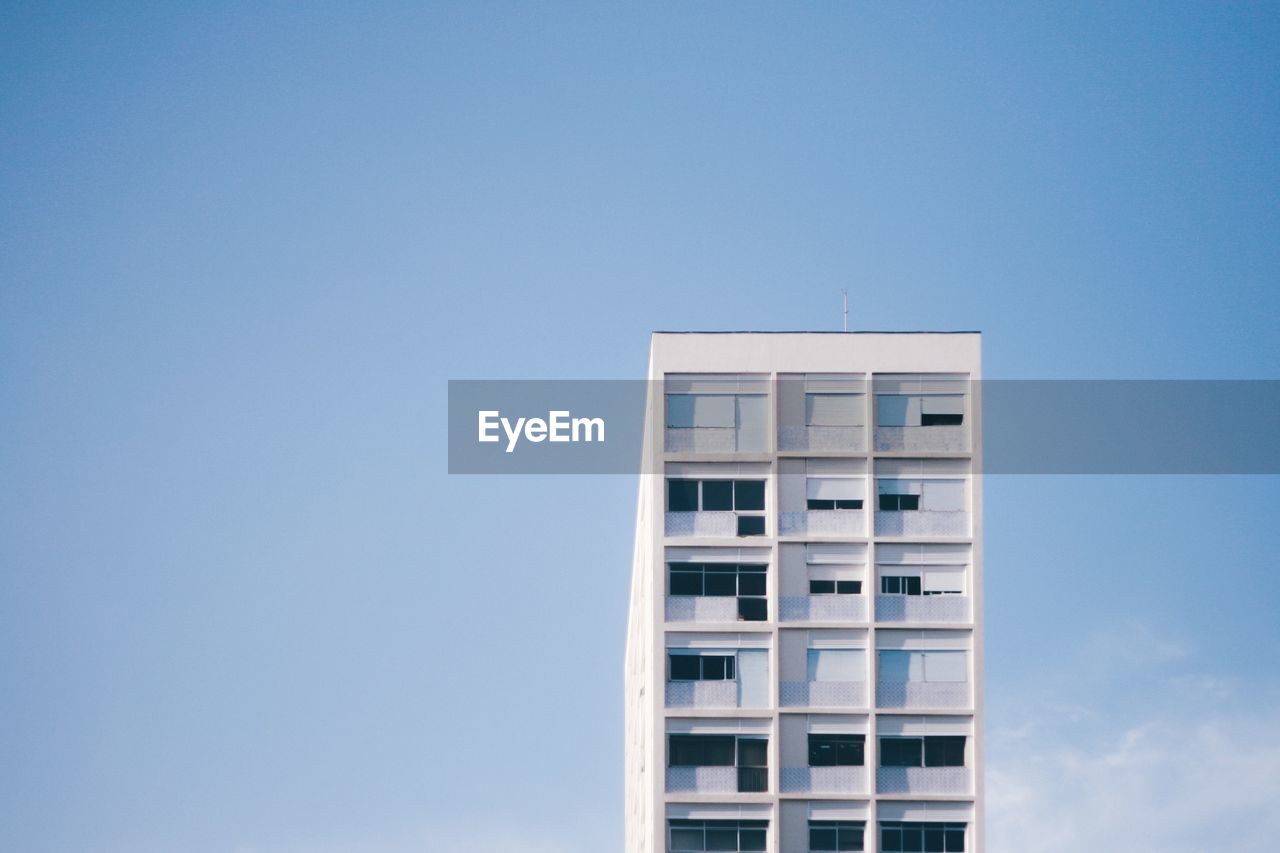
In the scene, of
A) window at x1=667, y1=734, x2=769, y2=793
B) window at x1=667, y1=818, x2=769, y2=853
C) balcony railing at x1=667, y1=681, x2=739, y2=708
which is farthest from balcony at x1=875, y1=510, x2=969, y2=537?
window at x1=667, y1=818, x2=769, y2=853

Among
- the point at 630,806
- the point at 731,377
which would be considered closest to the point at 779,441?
the point at 731,377

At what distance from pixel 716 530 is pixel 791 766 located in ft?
33.0

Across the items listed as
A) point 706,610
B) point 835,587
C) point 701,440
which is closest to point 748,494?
point 701,440

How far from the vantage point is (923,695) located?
94.2 m

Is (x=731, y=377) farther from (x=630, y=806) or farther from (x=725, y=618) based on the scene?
(x=630, y=806)

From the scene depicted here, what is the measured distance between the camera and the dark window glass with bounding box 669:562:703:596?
9525cm

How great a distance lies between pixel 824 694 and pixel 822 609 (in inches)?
137

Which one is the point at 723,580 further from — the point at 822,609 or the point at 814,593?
the point at 822,609

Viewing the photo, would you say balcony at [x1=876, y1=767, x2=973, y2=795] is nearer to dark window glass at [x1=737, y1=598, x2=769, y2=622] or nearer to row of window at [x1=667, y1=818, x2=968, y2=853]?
row of window at [x1=667, y1=818, x2=968, y2=853]

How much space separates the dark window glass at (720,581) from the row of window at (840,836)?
30.4 feet

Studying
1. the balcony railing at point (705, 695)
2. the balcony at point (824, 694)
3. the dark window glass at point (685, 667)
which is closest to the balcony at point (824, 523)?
the balcony at point (824, 694)

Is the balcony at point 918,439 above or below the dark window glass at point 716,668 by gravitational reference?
above

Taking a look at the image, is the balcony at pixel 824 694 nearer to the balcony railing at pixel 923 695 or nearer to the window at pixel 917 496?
the balcony railing at pixel 923 695

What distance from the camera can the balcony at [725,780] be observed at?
9312 cm
